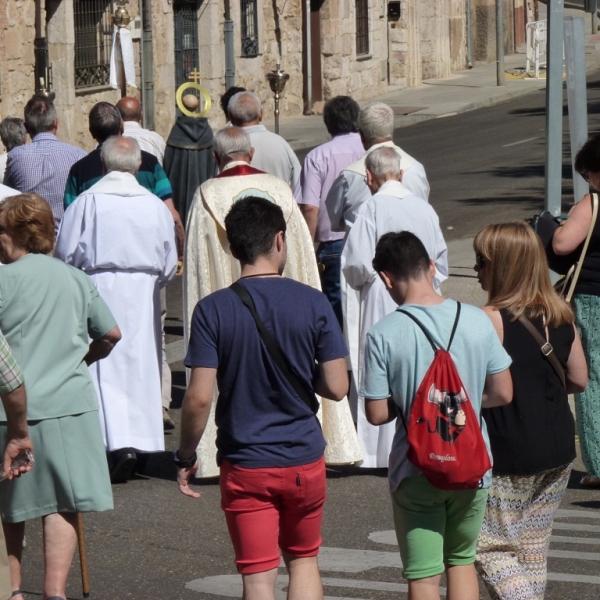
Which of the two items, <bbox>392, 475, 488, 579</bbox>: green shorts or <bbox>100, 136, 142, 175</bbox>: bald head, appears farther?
<bbox>100, 136, 142, 175</bbox>: bald head

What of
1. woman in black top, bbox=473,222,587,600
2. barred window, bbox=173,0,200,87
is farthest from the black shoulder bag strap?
barred window, bbox=173,0,200,87

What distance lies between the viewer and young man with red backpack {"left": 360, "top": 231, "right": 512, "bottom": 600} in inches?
166

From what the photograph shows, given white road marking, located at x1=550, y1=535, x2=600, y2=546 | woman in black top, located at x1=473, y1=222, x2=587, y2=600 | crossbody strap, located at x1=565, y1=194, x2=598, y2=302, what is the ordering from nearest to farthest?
woman in black top, located at x1=473, y1=222, x2=587, y2=600, white road marking, located at x1=550, y1=535, x2=600, y2=546, crossbody strap, located at x1=565, y1=194, x2=598, y2=302

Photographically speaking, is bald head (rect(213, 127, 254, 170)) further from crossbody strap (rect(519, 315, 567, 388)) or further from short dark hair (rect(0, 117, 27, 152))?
crossbody strap (rect(519, 315, 567, 388))

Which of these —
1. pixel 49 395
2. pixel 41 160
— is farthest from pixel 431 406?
pixel 41 160

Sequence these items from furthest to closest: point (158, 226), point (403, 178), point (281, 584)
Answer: point (403, 178)
point (158, 226)
point (281, 584)

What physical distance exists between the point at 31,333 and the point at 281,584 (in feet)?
5.01

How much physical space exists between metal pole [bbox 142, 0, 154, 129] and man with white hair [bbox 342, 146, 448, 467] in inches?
633

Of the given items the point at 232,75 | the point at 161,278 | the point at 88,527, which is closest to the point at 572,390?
the point at 88,527

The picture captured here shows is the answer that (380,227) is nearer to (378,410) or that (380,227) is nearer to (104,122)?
(104,122)

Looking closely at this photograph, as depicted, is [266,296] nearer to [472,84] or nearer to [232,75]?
[232,75]

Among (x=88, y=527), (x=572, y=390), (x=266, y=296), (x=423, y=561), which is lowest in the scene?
(x=88, y=527)

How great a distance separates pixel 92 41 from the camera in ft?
78.8

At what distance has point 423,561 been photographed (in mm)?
4340
